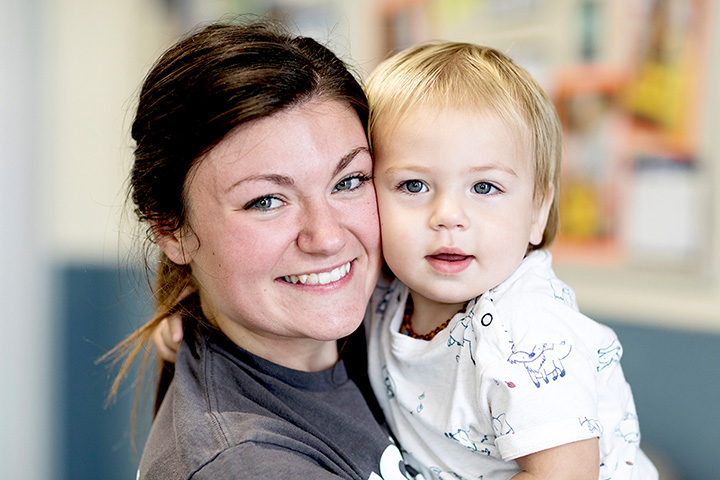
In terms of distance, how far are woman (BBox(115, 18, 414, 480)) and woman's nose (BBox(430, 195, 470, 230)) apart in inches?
4.8

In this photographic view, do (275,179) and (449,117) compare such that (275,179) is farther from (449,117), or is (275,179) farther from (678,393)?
(678,393)

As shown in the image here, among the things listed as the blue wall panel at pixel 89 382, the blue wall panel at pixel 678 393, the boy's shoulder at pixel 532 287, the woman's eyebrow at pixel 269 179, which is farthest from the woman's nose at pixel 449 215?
the blue wall panel at pixel 89 382

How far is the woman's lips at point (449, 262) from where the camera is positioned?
117 cm

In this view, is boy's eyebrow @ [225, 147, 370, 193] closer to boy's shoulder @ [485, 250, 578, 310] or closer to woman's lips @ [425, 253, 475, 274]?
woman's lips @ [425, 253, 475, 274]

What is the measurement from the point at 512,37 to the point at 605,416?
5.46ft

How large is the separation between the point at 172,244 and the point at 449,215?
477mm

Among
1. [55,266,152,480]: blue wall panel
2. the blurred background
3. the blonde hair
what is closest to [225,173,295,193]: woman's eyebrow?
the blonde hair

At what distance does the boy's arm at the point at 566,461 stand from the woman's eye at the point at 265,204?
523 millimetres

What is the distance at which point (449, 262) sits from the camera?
1.18 m

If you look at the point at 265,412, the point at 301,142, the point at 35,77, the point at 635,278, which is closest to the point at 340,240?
the point at 301,142

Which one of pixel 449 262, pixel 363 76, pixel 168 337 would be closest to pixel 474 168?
pixel 449 262

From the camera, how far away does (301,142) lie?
44.5 inches

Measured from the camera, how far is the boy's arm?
103 cm

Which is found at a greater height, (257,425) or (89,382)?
(257,425)
